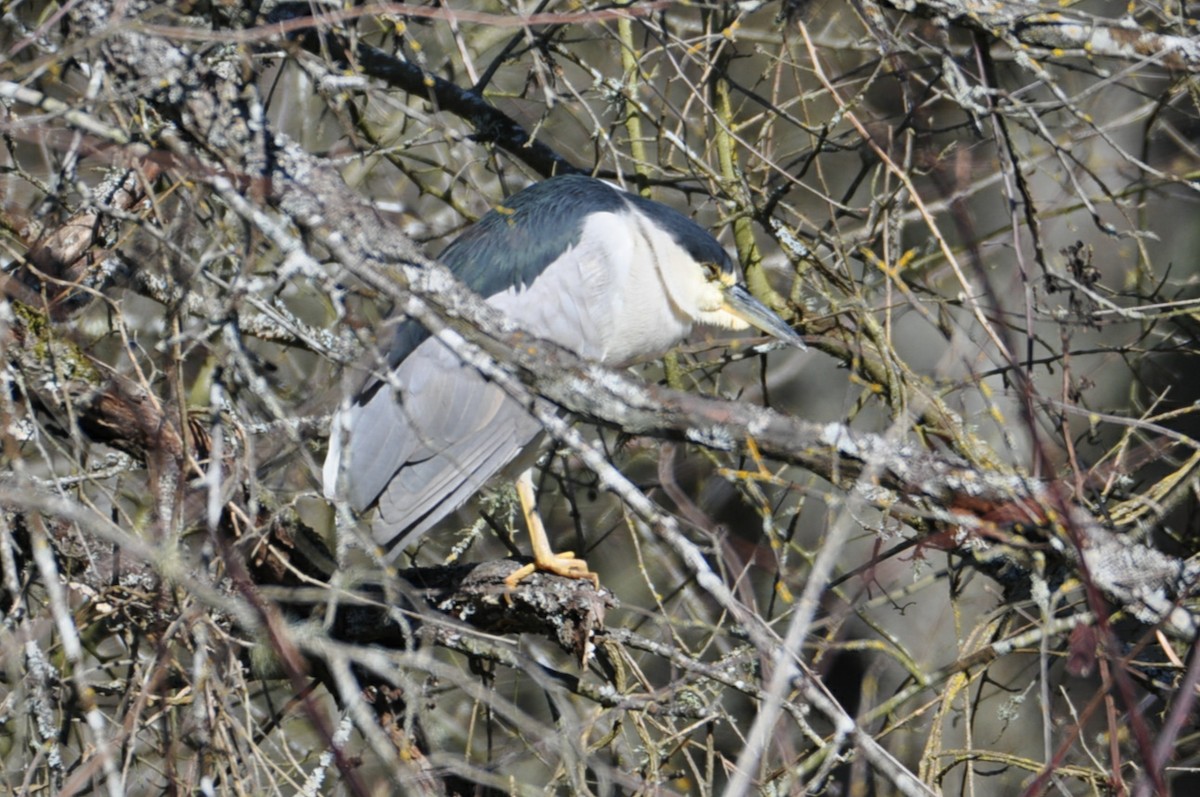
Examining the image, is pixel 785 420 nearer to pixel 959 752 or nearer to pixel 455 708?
pixel 959 752

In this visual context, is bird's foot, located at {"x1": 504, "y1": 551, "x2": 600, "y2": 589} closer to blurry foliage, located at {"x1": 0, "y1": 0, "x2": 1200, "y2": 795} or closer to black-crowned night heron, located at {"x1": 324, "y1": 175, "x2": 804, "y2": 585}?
black-crowned night heron, located at {"x1": 324, "y1": 175, "x2": 804, "y2": 585}

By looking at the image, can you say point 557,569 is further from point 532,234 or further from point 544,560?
point 532,234

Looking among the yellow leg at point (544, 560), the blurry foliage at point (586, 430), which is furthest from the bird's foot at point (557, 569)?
the blurry foliage at point (586, 430)

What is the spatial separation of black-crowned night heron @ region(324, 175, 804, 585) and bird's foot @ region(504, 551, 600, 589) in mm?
13

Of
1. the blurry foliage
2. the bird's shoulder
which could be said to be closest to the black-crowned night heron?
the bird's shoulder

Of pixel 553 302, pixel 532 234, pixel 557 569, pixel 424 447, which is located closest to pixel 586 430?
pixel 553 302

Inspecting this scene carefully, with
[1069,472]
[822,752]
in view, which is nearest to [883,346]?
[1069,472]

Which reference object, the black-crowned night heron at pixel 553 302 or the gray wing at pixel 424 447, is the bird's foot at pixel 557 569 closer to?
the black-crowned night heron at pixel 553 302

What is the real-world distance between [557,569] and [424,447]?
488 millimetres

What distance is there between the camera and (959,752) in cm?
258

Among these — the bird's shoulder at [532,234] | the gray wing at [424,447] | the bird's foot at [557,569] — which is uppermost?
the bird's shoulder at [532,234]

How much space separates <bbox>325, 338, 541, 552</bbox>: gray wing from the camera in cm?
323

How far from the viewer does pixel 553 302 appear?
3496 millimetres

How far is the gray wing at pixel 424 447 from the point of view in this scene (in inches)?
127
